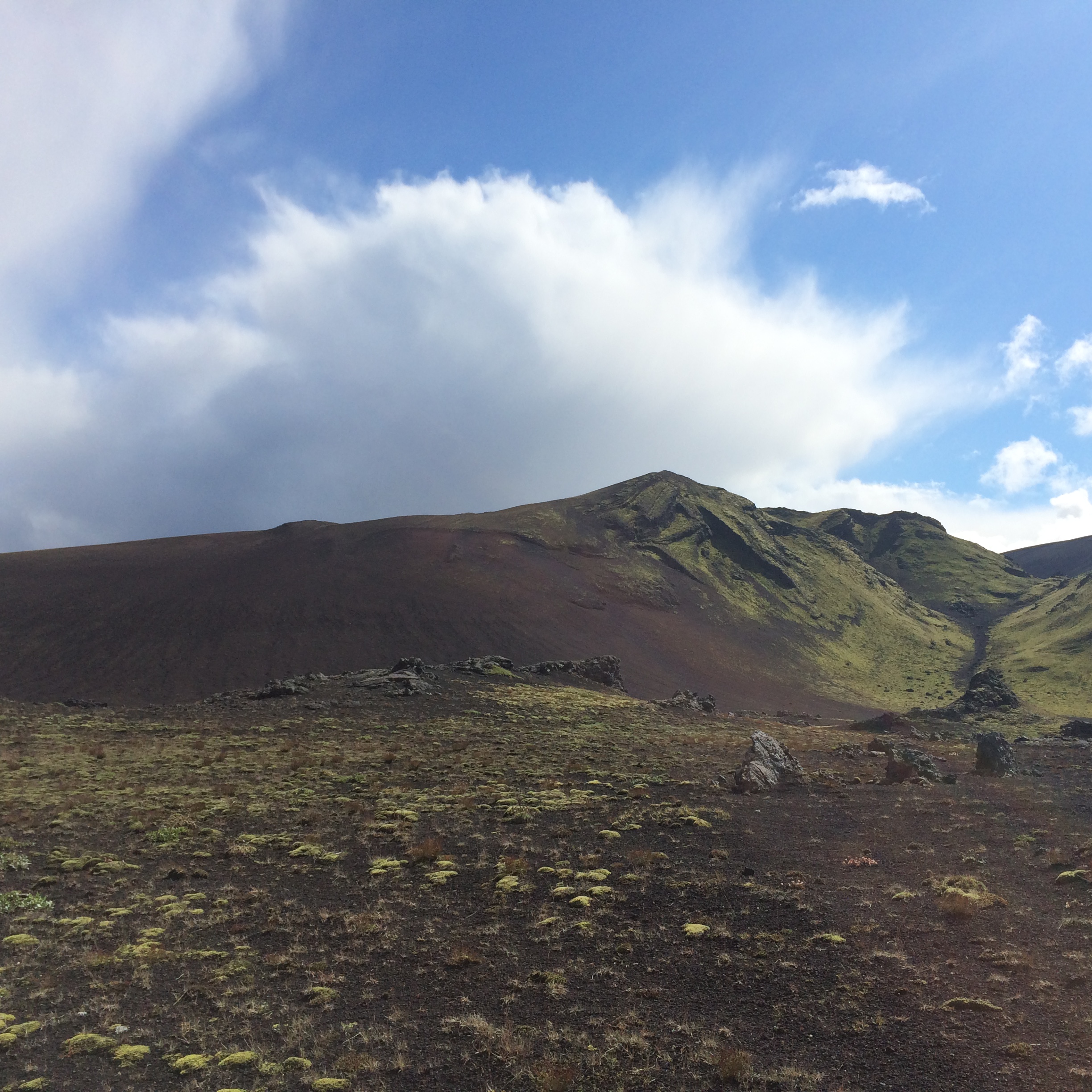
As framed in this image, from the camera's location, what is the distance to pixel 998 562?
18225 cm

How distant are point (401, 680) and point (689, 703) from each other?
2205cm

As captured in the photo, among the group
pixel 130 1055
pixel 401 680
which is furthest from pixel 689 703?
pixel 130 1055

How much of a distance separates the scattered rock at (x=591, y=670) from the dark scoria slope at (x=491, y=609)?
11.9 meters

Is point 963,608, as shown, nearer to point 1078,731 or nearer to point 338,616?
point 1078,731

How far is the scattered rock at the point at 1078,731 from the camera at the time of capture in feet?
138

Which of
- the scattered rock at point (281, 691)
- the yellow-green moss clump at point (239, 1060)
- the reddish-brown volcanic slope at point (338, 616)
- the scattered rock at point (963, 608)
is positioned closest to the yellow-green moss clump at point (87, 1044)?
the yellow-green moss clump at point (239, 1060)

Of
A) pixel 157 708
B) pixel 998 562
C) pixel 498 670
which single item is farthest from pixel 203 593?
pixel 998 562

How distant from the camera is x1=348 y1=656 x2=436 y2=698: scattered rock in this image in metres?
Answer: 44.2

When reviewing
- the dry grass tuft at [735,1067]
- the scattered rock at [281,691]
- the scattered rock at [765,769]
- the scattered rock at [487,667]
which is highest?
the scattered rock at [487,667]

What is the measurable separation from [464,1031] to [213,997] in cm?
450

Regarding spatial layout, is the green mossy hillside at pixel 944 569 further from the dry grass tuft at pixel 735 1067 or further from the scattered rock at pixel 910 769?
the dry grass tuft at pixel 735 1067

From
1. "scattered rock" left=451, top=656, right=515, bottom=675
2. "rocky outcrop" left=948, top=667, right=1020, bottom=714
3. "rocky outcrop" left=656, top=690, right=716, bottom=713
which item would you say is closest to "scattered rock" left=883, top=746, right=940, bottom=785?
"rocky outcrop" left=656, top=690, right=716, bottom=713

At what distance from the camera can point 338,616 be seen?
73.5m

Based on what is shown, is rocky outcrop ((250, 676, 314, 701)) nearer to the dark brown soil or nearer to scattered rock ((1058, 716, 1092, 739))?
the dark brown soil
